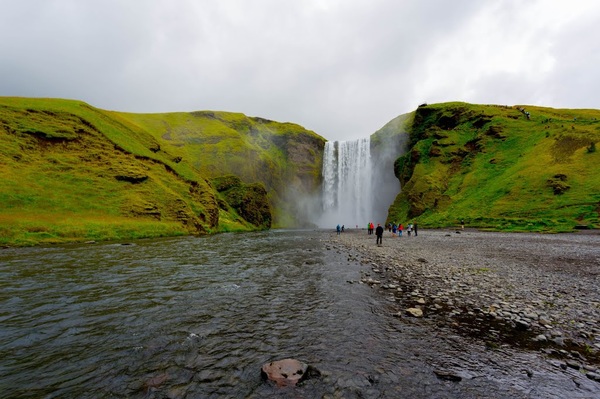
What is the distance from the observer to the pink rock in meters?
5.70

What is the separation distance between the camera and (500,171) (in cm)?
6825

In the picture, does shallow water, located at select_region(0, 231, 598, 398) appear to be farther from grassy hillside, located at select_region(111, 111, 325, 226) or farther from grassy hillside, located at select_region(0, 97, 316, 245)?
grassy hillside, located at select_region(111, 111, 325, 226)

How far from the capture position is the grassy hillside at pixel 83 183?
34.9 metres

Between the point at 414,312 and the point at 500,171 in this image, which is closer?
the point at 414,312

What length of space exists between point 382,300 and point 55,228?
39833mm

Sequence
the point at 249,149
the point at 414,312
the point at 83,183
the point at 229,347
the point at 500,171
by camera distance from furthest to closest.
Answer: the point at 249,149 < the point at 500,171 < the point at 83,183 < the point at 414,312 < the point at 229,347

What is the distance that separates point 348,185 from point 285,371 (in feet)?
382

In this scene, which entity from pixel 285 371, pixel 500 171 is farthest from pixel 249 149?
pixel 285 371

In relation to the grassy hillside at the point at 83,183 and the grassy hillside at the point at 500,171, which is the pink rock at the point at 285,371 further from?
Answer: the grassy hillside at the point at 500,171

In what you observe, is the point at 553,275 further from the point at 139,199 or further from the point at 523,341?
the point at 139,199

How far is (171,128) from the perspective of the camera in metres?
146

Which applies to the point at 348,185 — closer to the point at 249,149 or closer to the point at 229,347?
the point at 249,149

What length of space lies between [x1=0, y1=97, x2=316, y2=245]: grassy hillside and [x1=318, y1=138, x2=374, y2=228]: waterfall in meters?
67.1

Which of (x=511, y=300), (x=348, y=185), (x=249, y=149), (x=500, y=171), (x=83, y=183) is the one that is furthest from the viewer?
(x=249, y=149)
